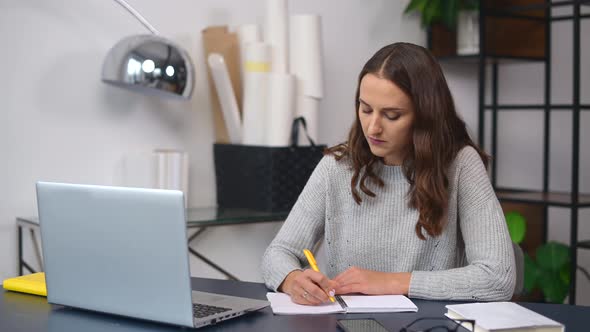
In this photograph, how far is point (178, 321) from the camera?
1.26m

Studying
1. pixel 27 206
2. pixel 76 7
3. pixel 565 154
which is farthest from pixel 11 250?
pixel 565 154

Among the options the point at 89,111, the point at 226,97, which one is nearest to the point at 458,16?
the point at 226,97

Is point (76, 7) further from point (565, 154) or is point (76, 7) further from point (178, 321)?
point (565, 154)

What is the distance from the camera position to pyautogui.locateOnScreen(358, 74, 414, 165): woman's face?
1.69 meters

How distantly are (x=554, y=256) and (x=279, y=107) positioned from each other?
1358 millimetres

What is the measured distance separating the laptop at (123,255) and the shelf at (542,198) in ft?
6.57

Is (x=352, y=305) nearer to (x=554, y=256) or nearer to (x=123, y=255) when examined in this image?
(x=123, y=255)

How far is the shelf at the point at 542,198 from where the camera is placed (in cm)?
308

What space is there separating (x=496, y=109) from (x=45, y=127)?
204cm

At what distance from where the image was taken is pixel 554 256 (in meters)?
3.16

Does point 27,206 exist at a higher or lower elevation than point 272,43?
lower

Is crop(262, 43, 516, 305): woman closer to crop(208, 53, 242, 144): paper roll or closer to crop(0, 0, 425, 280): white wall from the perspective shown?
crop(208, 53, 242, 144): paper roll

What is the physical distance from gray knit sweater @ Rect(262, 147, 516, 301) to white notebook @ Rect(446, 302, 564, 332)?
27 centimetres

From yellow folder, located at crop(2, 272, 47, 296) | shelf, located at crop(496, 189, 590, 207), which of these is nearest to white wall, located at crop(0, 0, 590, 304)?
shelf, located at crop(496, 189, 590, 207)
